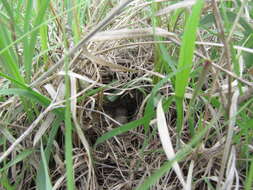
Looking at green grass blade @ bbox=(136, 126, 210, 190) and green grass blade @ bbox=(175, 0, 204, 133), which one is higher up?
green grass blade @ bbox=(175, 0, 204, 133)

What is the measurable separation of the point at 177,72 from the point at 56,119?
24 cm

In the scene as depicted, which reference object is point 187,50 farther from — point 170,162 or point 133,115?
point 133,115

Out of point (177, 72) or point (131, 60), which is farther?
point (131, 60)

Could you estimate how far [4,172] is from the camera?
22.0 inches

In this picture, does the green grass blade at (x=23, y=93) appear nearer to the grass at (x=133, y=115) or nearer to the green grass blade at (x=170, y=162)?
the grass at (x=133, y=115)

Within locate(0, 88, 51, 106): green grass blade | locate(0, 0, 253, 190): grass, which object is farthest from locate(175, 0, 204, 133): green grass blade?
locate(0, 88, 51, 106): green grass blade

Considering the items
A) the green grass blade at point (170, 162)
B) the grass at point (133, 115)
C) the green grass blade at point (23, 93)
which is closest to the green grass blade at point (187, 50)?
the grass at point (133, 115)

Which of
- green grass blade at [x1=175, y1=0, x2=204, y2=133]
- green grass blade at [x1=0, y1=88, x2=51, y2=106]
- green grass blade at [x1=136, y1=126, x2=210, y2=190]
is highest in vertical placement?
green grass blade at [x1=0, y1=88, x2=51, y2=106]

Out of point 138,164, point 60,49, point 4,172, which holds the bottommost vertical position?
point 138,164

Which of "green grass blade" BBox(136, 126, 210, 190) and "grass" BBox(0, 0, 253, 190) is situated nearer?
"green grass blade" BBox(136, 126, 210, 190)

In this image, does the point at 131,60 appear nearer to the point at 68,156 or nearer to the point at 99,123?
the point at 99,123

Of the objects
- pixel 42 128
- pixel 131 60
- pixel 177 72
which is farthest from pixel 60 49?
pixel 177 72

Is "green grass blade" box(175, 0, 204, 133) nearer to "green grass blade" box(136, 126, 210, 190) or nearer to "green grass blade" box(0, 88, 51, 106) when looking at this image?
"green grass blade" box(136, 126, 210, 190)

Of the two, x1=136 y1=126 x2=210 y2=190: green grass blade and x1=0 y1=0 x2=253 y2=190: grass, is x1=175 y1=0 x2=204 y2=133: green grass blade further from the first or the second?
x1=136 y1=126 x2=210 y2=190: green grass blade
